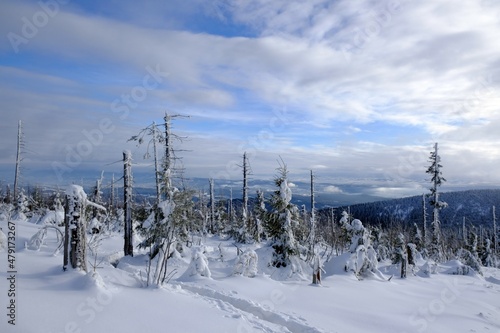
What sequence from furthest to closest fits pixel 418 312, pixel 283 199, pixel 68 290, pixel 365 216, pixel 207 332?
pixel 365 216
pixel 283 199
pixel 418 312
pixel 68 290
pixel 207 332

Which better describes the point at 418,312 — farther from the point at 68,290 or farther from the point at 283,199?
the point at 68,290

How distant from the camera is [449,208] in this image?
143 meters

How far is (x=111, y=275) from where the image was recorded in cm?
888

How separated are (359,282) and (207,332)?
10935 mm

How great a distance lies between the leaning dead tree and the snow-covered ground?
281mm

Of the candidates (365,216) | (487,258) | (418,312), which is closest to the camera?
(418,312)

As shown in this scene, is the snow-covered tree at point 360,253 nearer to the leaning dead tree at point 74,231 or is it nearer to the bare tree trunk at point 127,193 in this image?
the bare tree trunk at point 127,193

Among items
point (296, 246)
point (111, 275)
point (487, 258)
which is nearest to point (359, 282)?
point (296, 246)

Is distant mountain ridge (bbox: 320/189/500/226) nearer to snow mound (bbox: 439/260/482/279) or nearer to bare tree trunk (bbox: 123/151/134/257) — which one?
snow mound (bbox: 439/260/482/279)

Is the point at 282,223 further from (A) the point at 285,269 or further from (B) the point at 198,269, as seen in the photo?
(B) the point at 198,269

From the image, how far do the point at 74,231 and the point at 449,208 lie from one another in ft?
539

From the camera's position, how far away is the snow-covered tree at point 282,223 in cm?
1703

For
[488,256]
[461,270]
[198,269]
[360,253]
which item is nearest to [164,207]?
[198,269]

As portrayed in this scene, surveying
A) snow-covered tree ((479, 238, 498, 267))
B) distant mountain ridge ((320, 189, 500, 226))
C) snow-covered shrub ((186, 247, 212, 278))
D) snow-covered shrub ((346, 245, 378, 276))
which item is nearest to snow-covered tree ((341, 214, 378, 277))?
snow-covered shrub ((346, 245, 378, 276))
